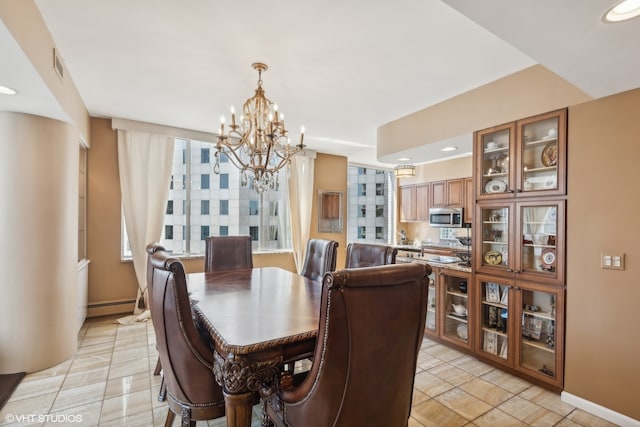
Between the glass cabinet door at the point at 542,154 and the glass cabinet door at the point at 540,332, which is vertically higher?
the glass cabinet door at the point at 542,154

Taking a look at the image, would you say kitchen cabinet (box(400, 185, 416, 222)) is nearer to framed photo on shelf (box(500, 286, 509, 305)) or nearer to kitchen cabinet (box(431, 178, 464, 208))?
kitchen cabinet (box(431, 178, 464, 208))

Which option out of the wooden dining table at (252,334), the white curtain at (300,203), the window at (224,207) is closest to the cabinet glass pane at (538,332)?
the wooden dining table at (252,334)

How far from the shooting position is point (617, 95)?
2.10 m

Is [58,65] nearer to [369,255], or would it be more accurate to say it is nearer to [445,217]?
[369,255]

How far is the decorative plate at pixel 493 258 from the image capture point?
2873 millimetres

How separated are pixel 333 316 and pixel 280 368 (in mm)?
606

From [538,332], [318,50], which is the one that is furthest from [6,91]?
[538,332]

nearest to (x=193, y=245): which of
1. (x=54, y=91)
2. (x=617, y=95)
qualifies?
(x=54, y=91)

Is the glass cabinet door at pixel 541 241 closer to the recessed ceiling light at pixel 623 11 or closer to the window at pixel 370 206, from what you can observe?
the recessed ceiling light at pixel 623 11

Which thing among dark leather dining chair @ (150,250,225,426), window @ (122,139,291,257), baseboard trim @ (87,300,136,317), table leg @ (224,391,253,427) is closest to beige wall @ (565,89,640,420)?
table leg @ (224,391,253,427)

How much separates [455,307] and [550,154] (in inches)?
68.8

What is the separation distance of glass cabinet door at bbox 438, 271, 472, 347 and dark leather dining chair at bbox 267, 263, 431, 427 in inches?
84.9

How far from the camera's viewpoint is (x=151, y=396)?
229cm

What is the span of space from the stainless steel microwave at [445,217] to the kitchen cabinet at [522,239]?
243 cm
